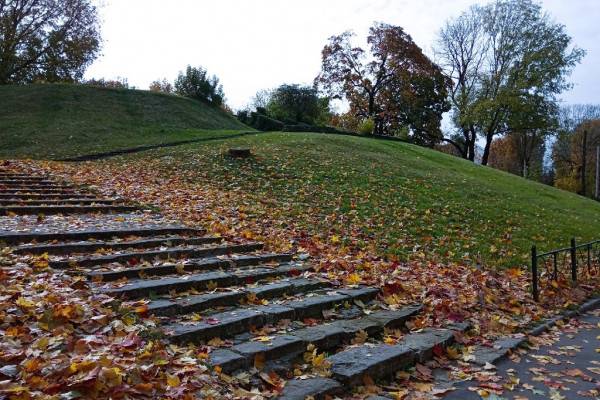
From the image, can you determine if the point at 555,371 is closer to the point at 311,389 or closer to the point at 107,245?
the point at 311,389

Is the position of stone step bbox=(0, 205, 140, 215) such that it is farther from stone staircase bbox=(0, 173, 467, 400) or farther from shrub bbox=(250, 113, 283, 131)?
shrub bbox=(250, 113, 283, 131)

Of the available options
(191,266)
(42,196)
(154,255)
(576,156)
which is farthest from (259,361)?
(576,156)

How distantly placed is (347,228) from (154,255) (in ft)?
15.9

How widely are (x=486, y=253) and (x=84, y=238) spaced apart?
24.3 ft

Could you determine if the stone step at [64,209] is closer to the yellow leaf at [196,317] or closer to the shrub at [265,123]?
the yellow leaf at [196,317]

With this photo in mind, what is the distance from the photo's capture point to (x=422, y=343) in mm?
5129

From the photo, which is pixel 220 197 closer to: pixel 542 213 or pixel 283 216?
pixel 283 216

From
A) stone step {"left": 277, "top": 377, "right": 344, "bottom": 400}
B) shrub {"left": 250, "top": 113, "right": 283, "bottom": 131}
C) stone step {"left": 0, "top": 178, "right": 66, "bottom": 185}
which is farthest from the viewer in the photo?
shrub {"left": 250, "top": 113, "right": 283, "bottom": 131}

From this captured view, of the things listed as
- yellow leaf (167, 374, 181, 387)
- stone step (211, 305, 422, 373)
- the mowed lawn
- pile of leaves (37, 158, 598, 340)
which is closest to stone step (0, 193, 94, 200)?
pile of leaves (37, 158, 598, 340)

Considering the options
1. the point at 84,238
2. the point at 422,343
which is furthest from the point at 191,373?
the point at 84,238

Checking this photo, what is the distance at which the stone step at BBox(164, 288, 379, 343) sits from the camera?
14.7ft

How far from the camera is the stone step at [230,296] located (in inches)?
194

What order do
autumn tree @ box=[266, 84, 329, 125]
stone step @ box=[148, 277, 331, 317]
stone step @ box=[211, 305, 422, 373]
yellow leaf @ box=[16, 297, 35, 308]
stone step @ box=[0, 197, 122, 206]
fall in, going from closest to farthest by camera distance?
yellow leaf @ box=[16, 297, 35, 308], stone step @ box=[211, 305, 422, 373], stone step @ box=[148, 277, 331, 317], stone step @ box=[0, 197, 122, 206], autumn tree @ box=[266, 84, 329, 125]

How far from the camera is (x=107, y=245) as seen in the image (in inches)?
267
